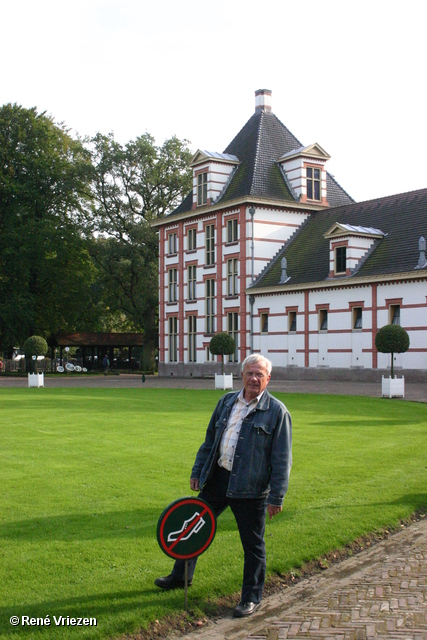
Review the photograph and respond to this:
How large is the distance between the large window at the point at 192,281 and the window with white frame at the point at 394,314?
17.1 m

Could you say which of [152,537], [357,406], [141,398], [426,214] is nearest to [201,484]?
[152,537]

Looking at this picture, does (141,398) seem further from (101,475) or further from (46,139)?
(46,139)

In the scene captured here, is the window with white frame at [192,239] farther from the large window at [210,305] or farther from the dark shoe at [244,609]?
the dark shoe at [244,609]

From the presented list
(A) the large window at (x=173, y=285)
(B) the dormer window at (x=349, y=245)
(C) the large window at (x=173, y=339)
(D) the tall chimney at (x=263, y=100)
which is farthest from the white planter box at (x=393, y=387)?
(D) the tall chimney at (x=263, y=100)

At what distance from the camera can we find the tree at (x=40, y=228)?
2149 inches

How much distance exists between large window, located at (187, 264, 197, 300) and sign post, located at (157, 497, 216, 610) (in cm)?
4464

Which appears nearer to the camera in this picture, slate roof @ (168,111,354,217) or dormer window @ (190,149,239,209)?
slate roof @ (168,111,354,217)

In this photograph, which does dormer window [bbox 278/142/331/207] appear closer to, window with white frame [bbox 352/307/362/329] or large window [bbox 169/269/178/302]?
large window [bbox 169/269/178/302]

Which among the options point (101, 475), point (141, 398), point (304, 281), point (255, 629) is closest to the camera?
point (255, 629)

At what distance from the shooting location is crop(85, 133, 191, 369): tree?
58375mm

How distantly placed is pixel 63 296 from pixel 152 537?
5216 centimetres

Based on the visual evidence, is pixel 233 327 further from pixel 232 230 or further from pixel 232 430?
pixel 232 430

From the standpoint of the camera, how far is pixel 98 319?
62.6 metres

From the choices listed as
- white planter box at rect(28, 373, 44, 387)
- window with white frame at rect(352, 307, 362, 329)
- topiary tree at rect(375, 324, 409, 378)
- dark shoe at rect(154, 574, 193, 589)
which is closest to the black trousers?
dark shoe at rect(154, 574, 193, 589)
